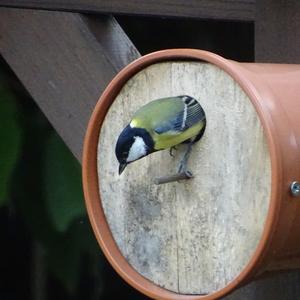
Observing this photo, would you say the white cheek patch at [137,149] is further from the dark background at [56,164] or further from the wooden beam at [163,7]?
the dark background at [56,164]

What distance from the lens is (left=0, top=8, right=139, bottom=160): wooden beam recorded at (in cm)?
207

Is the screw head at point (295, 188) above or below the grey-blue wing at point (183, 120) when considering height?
below

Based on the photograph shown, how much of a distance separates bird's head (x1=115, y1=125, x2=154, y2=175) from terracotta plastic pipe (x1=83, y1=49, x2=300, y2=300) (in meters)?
0.11

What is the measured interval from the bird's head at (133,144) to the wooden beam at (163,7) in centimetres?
36

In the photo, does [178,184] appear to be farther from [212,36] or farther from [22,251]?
[22,251]

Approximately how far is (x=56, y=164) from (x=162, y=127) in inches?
34.7

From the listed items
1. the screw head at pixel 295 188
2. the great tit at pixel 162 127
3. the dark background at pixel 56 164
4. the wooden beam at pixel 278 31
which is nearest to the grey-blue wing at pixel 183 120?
the great tit at pixel 162 127

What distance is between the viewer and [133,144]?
5.54ft

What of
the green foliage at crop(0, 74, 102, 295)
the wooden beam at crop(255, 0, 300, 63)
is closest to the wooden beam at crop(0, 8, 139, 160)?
the wooden beam at crop(255, 0, 300, 63)

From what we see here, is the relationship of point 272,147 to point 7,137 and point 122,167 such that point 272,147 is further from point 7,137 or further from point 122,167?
point 7,137

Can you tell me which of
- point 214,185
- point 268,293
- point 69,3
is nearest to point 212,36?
point 69,3

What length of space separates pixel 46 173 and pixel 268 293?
697 mm

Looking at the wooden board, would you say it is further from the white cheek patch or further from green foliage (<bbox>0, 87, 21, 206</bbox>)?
green foliage (<bbox>0, 87, 21, 206</bbox>)

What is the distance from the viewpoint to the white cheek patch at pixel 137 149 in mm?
1678
